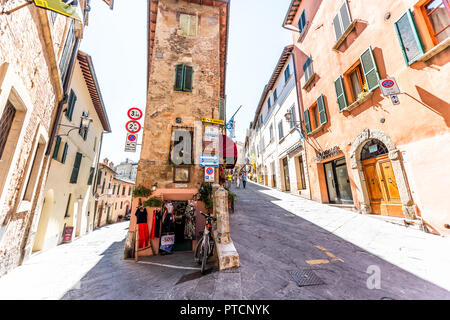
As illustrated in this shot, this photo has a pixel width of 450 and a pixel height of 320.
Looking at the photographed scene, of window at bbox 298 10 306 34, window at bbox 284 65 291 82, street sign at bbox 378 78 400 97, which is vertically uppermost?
window at bbox 298 10 306 34

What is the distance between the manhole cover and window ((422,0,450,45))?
7.36 metres

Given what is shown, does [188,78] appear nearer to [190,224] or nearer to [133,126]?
[133,126]

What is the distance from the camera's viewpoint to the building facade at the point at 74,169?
8375mm

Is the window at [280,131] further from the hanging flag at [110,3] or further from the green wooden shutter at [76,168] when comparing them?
the green wooden shutter at [76,168]

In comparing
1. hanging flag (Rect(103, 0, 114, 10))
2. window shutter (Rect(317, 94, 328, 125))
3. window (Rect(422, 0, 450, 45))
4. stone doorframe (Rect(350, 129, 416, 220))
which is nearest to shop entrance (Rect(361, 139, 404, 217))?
stone doorframe (Rect(350, 129, 416, 220))

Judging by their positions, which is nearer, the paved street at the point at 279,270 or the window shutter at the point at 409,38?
the paved street at the point at 279,270

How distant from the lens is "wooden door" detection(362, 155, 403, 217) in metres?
6.24

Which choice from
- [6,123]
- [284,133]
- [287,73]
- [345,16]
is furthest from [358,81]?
[6,123]

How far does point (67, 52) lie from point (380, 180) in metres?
12.9

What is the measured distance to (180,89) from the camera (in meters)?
7.95

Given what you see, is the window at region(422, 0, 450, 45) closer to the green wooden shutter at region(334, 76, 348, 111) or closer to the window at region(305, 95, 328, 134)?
the green wooden shutter at region(334, 76, 348, 111)

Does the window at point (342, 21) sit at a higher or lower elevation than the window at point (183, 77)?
higher

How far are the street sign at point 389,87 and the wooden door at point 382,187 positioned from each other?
7.47ft

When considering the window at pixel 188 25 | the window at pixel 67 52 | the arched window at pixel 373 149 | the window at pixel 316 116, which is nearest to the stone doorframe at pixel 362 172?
the arched window at pixel 373 149
